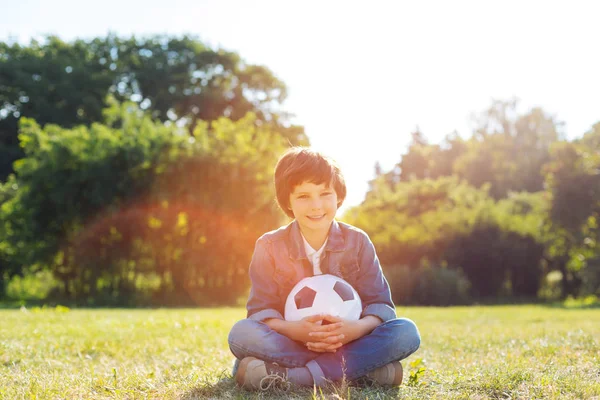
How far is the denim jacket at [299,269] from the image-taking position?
13.2 feet

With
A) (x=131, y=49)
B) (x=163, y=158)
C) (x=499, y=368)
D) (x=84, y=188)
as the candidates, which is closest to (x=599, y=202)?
(x=163, y=158)

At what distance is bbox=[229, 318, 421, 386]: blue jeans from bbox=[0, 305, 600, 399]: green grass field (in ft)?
0.53

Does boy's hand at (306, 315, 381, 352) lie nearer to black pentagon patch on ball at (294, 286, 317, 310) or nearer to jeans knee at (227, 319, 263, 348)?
black pentagon patch on ball at (294, 286, 317, 310)

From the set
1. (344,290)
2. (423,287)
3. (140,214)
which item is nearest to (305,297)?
(344,290)

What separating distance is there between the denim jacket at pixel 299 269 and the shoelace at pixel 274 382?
1.84ft

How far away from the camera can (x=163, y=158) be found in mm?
17422

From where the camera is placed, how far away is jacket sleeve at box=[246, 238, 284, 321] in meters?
3.99

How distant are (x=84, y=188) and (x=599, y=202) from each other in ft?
53.3

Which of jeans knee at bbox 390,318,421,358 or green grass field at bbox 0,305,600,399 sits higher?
jeans knee at bbox 390,318,421,358

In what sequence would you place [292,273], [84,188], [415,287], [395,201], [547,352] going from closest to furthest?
[292,273] → [547,352] → [84,188] → [415,287] → [395,201]

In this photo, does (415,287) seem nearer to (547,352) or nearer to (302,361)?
(547,352)

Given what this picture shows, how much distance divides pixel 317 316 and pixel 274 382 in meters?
0.45

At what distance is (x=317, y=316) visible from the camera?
11.8 ft

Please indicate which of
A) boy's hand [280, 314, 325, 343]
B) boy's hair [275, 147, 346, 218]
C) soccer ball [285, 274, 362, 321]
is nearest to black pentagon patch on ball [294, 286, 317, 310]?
soccer ball [285, 274, 362, 321]
